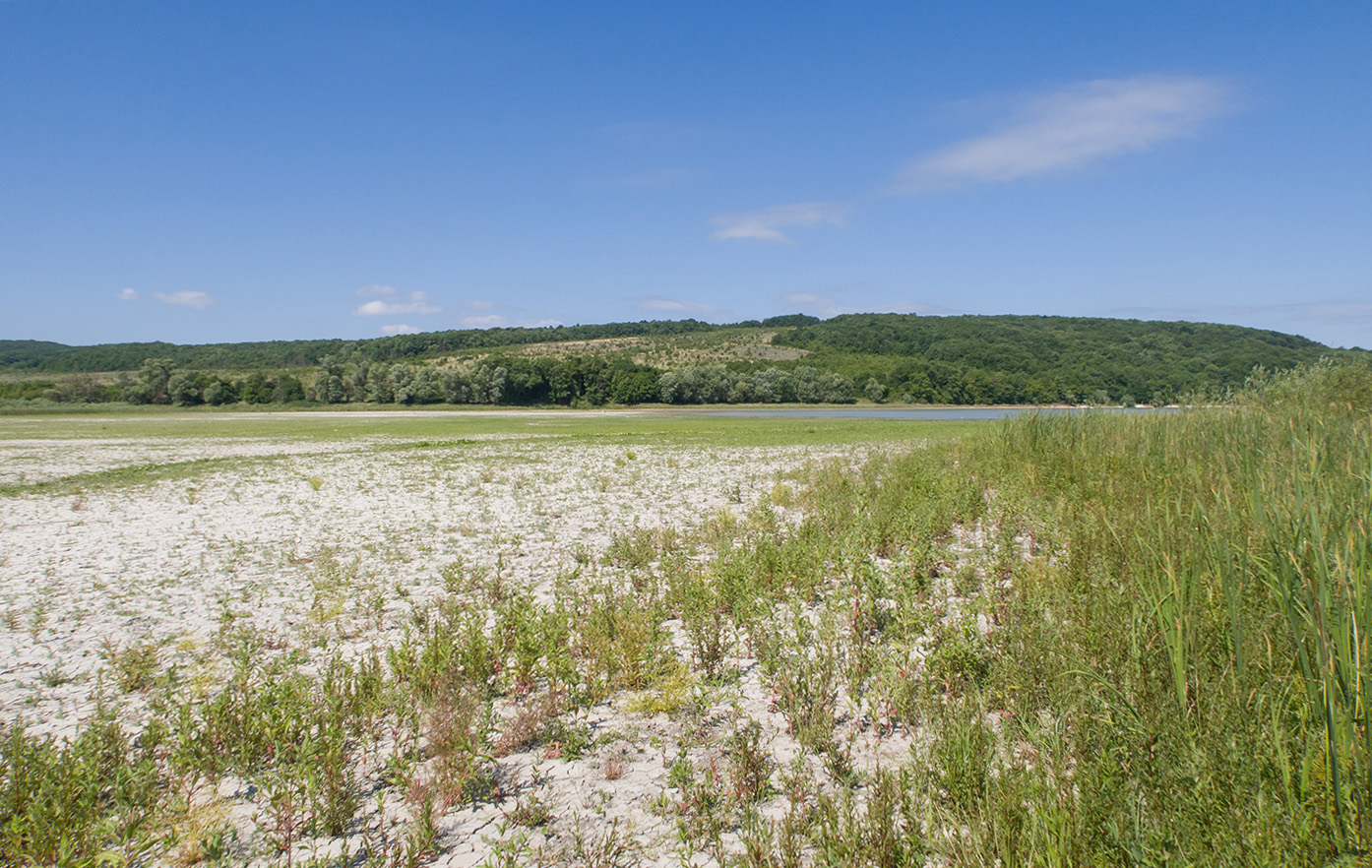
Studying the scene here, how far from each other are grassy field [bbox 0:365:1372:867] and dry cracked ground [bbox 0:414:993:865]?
37mm

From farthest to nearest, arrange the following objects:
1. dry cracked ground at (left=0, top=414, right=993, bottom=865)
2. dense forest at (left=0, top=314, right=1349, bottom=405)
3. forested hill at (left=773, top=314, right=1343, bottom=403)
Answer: dense forest at (left=0, top=314, right=1349, bottom=405) → forested hill at (left=773, top=314, right=1343, bottom=403) → dry cracked ground at (left=0, top=414, right=993, bottom=865)

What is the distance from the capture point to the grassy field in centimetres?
302

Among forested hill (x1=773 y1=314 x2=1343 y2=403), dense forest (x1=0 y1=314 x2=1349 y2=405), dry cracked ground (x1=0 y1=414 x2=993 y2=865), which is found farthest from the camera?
dense forest (x1=0 y1=314 x2=1349 y2=405)

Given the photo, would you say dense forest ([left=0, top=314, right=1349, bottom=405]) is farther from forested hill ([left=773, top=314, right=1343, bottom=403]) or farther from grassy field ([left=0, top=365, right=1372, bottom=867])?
grassy field ([left=0, top=365, right=1372, bottom=867])

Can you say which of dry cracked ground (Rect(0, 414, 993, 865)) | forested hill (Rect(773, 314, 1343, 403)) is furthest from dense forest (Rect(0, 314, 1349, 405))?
dry cracked ground (Rect(0, 414, 993, 865))

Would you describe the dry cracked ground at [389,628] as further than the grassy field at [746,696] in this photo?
Yes

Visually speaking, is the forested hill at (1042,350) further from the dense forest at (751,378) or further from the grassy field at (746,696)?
the grassy field at (746,696)

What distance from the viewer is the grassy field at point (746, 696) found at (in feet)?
9.92

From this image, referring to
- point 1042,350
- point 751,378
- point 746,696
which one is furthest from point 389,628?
point 1042,350

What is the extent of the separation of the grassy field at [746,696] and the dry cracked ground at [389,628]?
0.04 meters

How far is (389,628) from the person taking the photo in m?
6.52

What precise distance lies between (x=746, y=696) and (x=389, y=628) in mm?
3732

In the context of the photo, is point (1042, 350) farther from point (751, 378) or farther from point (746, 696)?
point (746, 696)

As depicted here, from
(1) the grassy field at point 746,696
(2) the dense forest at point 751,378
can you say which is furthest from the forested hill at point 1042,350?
(1) the grassy field at point 746,696
